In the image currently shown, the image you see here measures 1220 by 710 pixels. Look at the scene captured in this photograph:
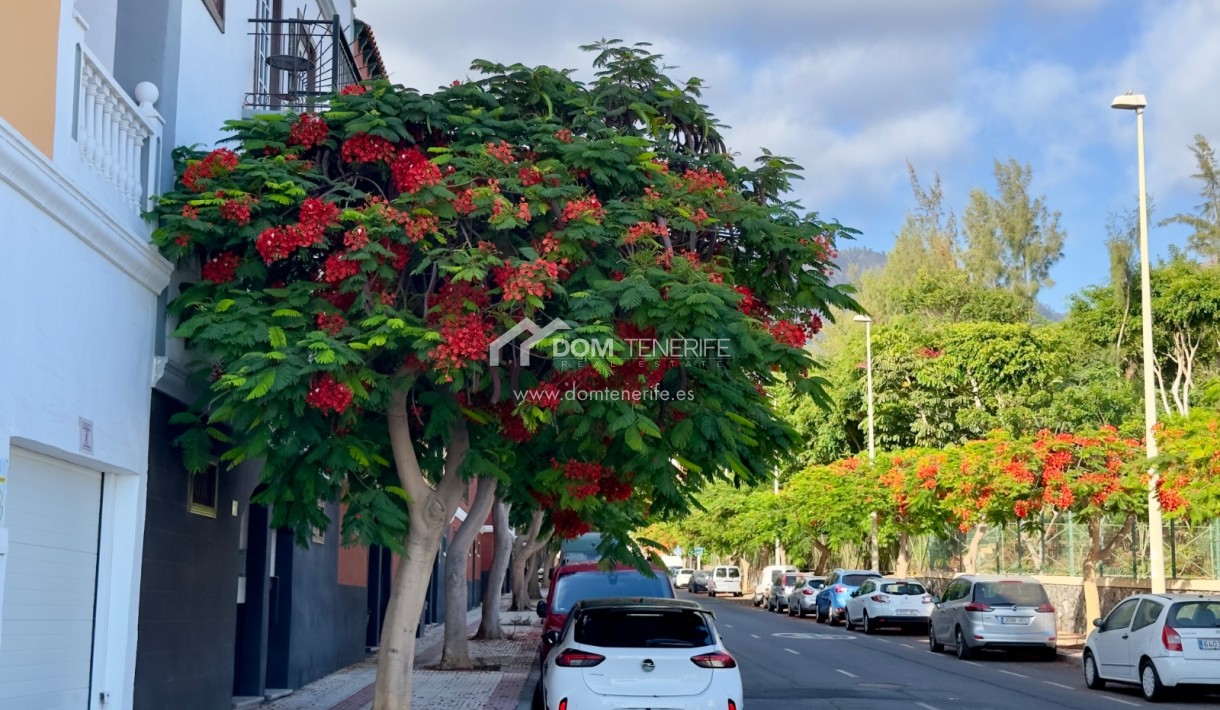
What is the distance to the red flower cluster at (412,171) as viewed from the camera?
10672 millimetres

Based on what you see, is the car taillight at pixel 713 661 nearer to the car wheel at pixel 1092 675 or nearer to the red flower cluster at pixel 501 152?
the red flower cluster at pixel 501 152

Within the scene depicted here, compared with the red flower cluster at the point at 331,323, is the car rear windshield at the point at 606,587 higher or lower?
lower

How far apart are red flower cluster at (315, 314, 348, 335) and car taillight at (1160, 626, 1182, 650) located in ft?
40.0

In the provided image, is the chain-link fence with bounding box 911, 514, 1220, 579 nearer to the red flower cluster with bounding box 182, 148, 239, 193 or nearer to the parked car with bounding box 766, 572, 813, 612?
the parked car with bounding box 766, 572, 813, 612

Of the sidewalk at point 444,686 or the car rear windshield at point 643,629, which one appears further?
the sidewalk at point 444,686

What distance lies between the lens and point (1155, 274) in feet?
134

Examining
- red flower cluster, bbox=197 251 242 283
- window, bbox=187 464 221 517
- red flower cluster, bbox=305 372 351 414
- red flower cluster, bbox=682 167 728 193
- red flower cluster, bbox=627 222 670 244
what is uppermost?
red flower cluster, bbox=682 167 728 193

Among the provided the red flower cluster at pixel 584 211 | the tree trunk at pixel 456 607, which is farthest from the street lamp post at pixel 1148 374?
the red flower cluster at pixel 584 211

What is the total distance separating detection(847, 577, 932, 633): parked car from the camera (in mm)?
34188

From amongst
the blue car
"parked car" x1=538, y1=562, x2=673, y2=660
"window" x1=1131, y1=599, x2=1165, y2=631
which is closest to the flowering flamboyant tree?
"parked car" x1=538, y1=562, x2=673, y2=660

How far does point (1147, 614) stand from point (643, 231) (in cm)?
1119

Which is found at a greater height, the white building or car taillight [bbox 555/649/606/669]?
the white building

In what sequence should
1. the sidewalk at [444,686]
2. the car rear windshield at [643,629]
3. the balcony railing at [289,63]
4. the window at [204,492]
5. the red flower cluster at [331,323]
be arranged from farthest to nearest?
1. the sidewalk at [444,686]
2. the balcony railing at [289,63]
3. the window at [204,492]
4. the car rear windshield at [643,629]
5. the red flower cluster at [331,323]

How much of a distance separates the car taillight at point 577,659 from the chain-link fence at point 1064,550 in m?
17.6
